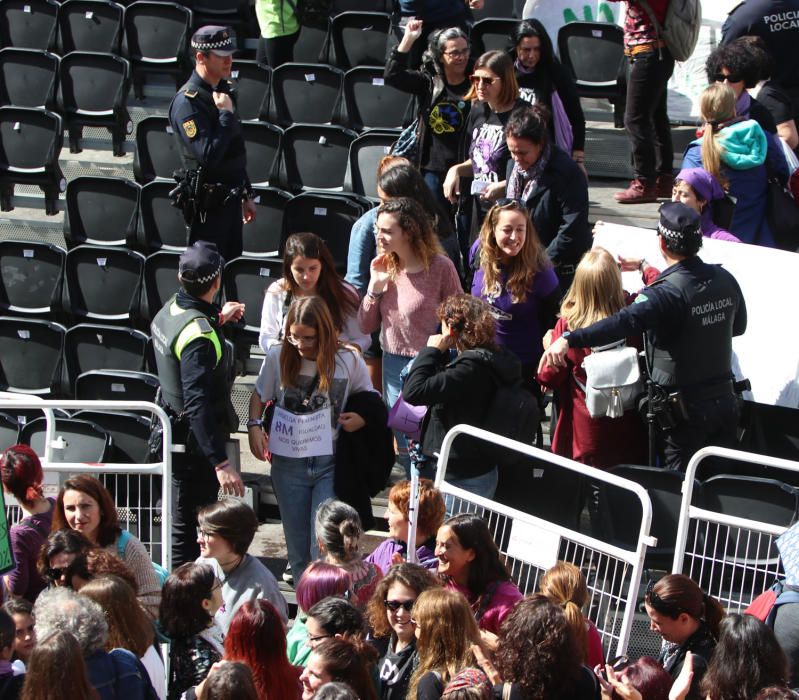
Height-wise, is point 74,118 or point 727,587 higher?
point 74,118

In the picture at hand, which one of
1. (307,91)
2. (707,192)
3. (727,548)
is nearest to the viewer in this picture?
(727,548)

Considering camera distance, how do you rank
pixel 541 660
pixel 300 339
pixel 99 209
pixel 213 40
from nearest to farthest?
pixel 541 660, pixel 300 339, pixel 213 40, pixel 99 209

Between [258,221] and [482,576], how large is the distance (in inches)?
168

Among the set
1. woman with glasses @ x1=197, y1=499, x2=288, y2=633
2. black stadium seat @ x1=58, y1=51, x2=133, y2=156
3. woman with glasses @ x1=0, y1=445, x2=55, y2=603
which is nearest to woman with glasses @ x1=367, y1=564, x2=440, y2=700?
woman with glasses @ x1=197, y1=499, x2=288, y2=633

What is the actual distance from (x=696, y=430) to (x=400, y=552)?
1.58 meters

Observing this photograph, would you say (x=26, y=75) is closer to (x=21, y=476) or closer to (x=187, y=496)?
→ (x=187, y=496)

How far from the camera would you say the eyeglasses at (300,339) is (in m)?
5.80

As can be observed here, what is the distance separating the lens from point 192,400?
583cm

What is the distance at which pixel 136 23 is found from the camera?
10547mm

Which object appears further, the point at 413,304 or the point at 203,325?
the point at 413,304

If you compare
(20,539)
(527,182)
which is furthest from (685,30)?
(20,539)

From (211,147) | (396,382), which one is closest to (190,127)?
(211,147)

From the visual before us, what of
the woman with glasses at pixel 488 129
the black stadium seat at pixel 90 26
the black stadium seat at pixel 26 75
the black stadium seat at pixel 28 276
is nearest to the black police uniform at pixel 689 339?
the woman with glasses at pixel 488 129

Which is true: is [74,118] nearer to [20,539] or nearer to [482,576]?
[20,539]
